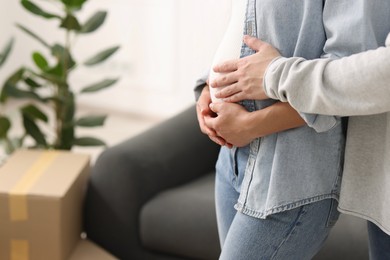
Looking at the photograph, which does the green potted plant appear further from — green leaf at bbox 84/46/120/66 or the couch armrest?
the couch armrest

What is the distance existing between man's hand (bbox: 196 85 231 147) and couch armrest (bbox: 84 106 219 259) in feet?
2.54

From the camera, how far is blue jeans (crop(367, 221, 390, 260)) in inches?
48.6

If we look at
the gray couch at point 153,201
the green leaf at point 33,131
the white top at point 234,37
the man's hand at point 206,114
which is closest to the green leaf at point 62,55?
the green leaf at point 33,131

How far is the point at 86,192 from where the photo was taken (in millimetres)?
2193

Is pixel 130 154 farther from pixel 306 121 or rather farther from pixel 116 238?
pixel 306 121

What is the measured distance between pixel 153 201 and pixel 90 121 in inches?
18.1

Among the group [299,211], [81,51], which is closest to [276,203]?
[299,211]

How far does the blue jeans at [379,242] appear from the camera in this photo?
1.23m

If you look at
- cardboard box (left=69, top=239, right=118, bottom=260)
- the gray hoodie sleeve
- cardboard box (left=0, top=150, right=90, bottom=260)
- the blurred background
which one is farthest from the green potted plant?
the gray hoodie sleeve

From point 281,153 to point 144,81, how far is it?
269 centimetres

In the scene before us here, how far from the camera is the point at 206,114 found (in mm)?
1350

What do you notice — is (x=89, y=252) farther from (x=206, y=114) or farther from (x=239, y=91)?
(x=239, y=91)

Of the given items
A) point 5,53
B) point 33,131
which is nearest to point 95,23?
point 5,53

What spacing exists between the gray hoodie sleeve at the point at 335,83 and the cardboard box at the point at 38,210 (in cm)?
106
